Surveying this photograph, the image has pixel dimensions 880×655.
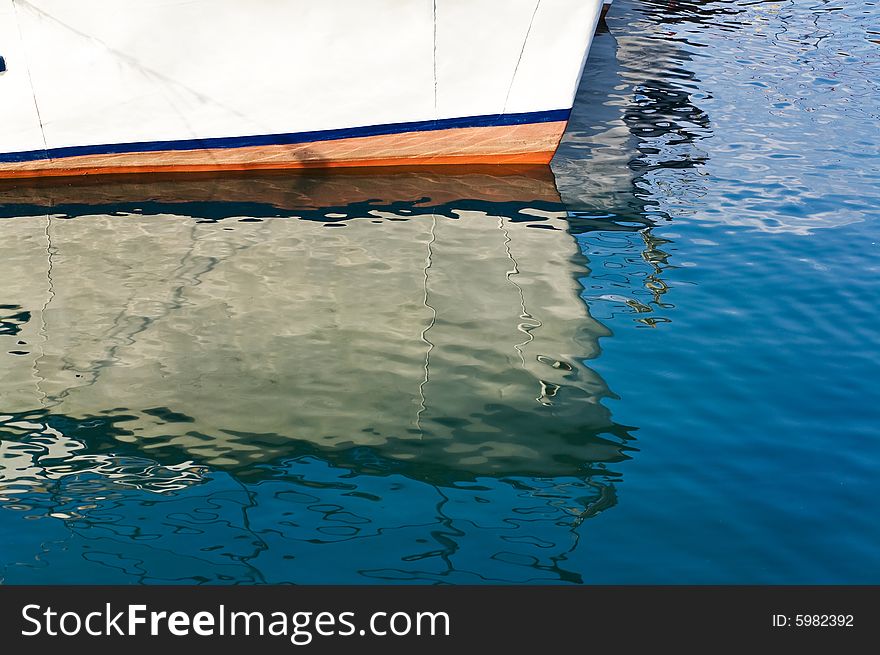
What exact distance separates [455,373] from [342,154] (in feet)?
19.8

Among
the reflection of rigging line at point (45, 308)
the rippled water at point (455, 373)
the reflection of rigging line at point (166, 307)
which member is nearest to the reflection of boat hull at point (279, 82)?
the rippled water at point (455, 373)

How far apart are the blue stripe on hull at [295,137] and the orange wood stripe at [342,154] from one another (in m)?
0.06

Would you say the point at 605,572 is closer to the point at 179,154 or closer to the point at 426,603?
the point at 426,603

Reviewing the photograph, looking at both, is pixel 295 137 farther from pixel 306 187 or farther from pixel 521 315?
pixel 521 315

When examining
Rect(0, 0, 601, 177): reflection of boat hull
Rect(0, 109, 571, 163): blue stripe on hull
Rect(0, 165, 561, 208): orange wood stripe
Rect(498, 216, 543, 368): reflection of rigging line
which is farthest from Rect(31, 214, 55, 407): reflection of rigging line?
Rect(498, 216, 543, 368): reflection of rigging line

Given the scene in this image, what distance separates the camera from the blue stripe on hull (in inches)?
515

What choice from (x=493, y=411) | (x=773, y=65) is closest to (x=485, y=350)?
(x=493, y=411)

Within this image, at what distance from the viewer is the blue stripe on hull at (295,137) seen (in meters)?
13.1

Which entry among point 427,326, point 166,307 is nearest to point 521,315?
point 427,326

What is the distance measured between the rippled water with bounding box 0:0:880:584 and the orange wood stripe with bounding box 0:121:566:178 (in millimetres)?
288

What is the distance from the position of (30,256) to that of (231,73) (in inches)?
144

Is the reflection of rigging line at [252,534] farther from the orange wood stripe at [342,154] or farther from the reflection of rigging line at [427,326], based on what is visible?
the orange wood stripe at [342,154]

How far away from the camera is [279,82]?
1275 centimetres

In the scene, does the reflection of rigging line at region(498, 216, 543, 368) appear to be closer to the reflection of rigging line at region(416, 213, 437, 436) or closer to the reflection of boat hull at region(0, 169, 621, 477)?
the reflection of boat hull at region(0, 169, 621, 477)
